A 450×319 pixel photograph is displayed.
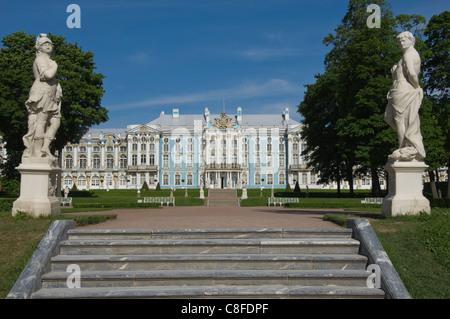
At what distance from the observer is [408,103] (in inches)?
356

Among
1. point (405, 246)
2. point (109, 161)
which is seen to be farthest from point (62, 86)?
point (109, 161)

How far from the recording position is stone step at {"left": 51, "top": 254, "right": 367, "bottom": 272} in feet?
20.5

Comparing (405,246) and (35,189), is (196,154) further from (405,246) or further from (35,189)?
(405,246)

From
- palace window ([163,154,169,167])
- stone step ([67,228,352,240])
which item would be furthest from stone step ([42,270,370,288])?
palace window ([163,154,169,167])

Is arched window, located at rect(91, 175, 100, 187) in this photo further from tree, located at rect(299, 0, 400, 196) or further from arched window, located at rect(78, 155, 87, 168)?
tree, located at rect(299, 0, 400, 196)

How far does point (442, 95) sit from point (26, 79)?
28.3 metres

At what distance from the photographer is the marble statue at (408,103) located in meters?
8.98

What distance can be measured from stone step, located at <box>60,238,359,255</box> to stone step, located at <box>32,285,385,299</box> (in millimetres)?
1015

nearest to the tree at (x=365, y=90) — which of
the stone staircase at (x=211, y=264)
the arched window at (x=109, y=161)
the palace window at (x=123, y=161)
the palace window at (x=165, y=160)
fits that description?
the stone staircase at (x=211, y=264)

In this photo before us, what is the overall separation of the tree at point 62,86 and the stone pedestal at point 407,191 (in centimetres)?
2523

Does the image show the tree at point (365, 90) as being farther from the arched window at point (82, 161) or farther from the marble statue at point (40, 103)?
the arched window at point (82, 161)

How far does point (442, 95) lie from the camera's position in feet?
90.9

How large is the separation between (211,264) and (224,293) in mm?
797
